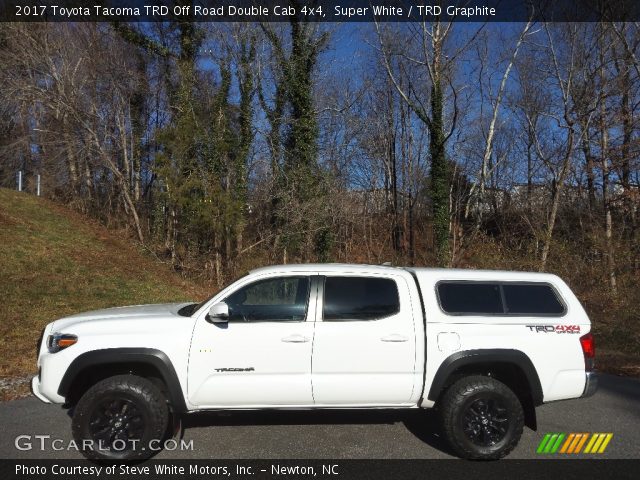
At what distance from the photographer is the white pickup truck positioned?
4672 millimetres

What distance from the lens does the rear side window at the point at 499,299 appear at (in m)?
5.11

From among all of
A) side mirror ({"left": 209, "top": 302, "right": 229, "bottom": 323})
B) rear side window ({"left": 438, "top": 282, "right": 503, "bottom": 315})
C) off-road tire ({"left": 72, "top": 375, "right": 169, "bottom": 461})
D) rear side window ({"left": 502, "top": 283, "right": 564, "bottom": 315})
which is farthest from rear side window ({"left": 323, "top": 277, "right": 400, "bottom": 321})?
off-road tire ({"left": 72, "top": 375, "right": 169, "bottom": 461})

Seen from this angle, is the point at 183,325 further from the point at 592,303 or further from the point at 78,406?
the point at 592,303

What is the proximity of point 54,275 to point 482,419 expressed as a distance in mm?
14894

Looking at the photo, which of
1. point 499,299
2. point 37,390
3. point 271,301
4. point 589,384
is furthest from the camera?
point 271,301

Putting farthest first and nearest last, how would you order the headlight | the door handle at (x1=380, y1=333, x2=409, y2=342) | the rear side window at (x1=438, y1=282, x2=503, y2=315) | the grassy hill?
the grassy hill → the rear side window at (x1=438, y1=282, x2=503, y2=315) → the door handle at (x1=380, y1=333, x2=409, y2=342) → the headlight

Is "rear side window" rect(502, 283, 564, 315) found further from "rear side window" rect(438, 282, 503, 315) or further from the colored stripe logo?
the colored stripe logo

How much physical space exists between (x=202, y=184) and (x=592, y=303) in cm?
1363

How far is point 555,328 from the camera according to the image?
5.02 metres

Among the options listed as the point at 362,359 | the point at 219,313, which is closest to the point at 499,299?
the point at 362,359

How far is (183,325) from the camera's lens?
4.83 metres

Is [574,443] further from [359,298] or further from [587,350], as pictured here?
[359,298]

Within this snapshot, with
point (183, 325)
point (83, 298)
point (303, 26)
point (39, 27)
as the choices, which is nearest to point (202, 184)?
point (83, 298)

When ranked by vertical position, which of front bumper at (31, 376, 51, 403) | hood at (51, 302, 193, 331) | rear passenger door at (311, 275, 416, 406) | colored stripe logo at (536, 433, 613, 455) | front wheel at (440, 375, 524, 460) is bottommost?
colored stripe logo at (536, 433, 613, 455)
